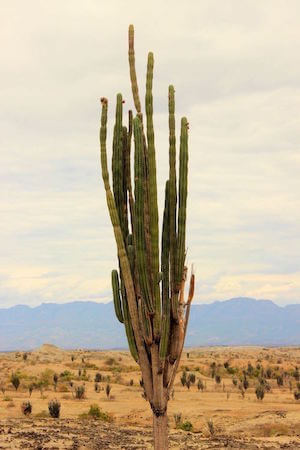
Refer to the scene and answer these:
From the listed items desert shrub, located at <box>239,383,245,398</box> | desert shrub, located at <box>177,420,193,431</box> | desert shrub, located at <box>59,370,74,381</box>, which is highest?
desert shrub, located at <box>59,370,74,381</box>

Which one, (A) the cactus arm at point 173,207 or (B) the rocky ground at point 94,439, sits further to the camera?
(B) the rocky ground at point 94,439

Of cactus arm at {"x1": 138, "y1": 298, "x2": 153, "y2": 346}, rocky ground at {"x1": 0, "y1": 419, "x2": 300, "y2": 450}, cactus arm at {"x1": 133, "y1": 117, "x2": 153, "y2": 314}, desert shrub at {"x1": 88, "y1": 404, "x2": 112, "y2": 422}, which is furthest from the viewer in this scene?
desert shrub at {"x1": 88, "y1": 404, "x2": 112, "y2": 422}

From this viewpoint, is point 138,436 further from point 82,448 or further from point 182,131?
point 182,131

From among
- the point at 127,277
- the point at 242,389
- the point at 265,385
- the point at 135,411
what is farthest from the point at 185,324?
the point at 265,385

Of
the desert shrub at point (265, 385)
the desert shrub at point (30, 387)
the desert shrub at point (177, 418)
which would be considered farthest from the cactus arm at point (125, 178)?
the desert shrub at point (265, 385)

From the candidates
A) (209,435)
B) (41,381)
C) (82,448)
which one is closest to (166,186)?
(82,448)

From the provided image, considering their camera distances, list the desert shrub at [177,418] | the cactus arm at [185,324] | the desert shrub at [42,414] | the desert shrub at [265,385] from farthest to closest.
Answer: the desert shrub at [265,385], the desert shrub at [42,414], the desert shrub at [177,418], the cactus arm at [185,324]

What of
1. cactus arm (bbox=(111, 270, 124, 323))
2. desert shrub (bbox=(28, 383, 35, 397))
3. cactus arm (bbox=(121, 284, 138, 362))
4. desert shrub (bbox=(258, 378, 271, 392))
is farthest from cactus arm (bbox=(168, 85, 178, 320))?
desert shrub (bbox=(258, 378, 271, 392))

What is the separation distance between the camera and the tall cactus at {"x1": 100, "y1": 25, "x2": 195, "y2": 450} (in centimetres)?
1062

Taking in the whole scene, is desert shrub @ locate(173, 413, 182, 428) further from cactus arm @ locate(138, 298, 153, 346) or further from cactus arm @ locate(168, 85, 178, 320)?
cactus arm @ locate(168, 85, 178, 320)

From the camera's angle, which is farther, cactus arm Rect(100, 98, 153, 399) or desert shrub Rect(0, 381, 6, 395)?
desert shrub Rect(0, 381, 6, 395)

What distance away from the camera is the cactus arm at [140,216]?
1051 centimetres

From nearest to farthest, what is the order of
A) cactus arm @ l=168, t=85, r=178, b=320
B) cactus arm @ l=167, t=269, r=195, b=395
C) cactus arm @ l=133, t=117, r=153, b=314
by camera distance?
cactus arm @ l=133, t=117, r=153, b=314
cactus arm @ l=168, t=85, r=178, b=320
cactus arm @ l=167, t=269, r=195, b=395

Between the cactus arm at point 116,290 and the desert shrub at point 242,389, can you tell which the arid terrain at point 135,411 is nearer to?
the desert shrub at point 242,389
